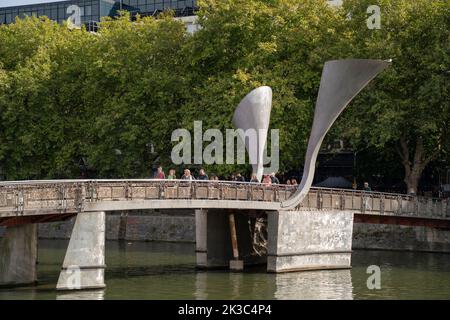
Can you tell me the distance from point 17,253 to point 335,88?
50.5 feet

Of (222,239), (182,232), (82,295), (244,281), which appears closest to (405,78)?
(222,239)

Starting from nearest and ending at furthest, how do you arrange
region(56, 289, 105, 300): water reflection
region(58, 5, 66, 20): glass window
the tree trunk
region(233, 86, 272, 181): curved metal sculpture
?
region(56, 289, 105, 300): water reflection
region(233, 86, 272, 181): curved metal sculpture
the tree trunk
region(58, 5, 66, 20): glass window

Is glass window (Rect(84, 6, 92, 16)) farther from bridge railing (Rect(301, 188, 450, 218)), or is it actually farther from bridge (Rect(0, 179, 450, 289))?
bridge (Rect(0, 179, 450, 289))

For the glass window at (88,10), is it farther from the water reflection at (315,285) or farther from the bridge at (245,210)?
the water reflection at (315,285)

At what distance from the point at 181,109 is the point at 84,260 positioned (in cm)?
2825

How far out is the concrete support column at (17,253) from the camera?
42.7 m

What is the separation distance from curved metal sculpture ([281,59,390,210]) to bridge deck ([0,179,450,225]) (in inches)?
68.0

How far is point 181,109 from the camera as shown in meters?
68.5

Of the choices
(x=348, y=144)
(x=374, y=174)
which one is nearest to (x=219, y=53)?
(x=348, y=144)

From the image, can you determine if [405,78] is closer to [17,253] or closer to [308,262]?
[308,262]

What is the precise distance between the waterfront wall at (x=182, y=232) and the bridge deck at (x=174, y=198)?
514 cm

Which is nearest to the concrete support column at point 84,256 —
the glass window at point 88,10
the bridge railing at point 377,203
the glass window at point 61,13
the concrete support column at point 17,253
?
the concrete support column at point 17,253

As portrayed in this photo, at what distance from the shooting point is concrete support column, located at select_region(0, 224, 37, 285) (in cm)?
4272

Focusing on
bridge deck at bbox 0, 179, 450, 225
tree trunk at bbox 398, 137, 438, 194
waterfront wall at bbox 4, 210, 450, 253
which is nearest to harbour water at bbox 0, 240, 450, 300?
bridge deck at bbox 0, 179, 450, 225
